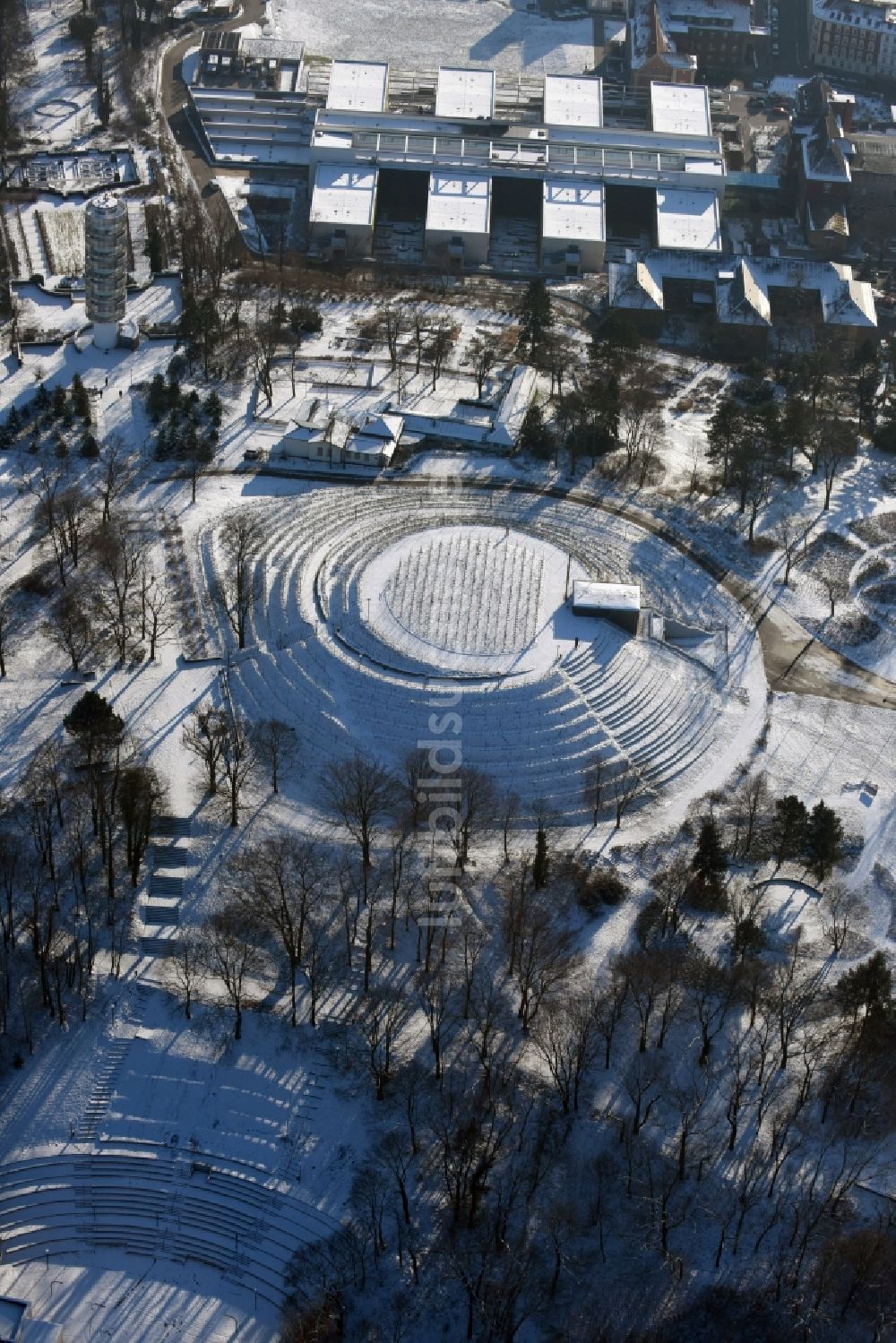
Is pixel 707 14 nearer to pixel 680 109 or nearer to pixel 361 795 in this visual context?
pixel 680 109

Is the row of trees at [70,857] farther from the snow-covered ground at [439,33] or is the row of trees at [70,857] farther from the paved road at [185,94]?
the snow-covered ground at [439,33]

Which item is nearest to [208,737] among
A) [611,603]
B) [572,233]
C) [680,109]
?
[611,603]

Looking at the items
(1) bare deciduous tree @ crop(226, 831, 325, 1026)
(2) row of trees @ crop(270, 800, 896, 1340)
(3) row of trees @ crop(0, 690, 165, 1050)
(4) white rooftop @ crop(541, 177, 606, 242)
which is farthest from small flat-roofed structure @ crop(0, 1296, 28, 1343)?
(4) white rooftop @ crop(541, 177, 606, 242)

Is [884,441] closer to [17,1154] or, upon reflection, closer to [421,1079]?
[421,1079]

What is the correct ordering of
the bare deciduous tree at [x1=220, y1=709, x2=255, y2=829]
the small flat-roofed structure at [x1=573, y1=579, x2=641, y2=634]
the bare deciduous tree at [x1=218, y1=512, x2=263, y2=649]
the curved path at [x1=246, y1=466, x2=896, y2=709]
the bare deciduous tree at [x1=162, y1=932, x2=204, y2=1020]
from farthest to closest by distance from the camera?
the bare deciduous tree at [x1=218, y1=512, x2=263, y2=649], the curved path at [x1=246, y1=466, x2=896, y2=709], the small flat-roofed structure at [x1=573, y1=579, x2=641, y2=634], the bare deciduous tree at [x1=220, y1=709, x2=255, y2=829], the bare deciduous tree at [x1=162, y1=932, x2=204, y2=1020]

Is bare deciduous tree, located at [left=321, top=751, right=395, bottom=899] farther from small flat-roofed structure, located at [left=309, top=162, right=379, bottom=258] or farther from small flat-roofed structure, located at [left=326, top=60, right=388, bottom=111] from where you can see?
small flat-roofed structure, located at [left=326, top=60, right=388, bottom=111]

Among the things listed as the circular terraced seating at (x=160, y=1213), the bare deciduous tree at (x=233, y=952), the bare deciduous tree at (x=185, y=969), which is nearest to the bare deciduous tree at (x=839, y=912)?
the bare deciduous tree at (x=233, y=952)
